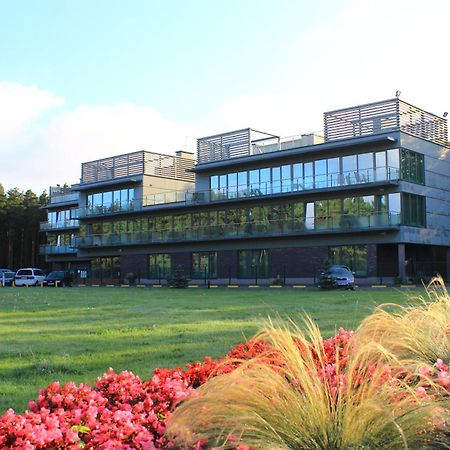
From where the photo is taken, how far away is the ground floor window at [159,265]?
53.0 meters

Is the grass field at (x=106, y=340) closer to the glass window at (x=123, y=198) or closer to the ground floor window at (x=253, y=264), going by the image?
the ground floor window at (x=253, y=264)

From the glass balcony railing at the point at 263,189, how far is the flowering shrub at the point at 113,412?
36.7m

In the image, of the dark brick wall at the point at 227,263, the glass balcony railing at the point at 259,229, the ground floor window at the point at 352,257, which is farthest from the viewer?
the dark brick wall at the point at 227,263

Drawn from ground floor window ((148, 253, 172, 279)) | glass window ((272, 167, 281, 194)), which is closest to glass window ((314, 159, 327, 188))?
glass window ((272, 167, 281, 194))

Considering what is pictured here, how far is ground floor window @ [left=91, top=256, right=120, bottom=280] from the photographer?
2295 inches

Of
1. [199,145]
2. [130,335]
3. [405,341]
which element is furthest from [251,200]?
[405,341]

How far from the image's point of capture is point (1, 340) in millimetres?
10383

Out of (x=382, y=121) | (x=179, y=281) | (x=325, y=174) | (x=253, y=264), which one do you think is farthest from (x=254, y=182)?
(x=179, y=281)

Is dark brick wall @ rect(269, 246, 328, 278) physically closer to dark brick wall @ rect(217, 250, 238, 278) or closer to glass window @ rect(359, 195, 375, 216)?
dark brick wall @ rect(217, 250, 238, 278)

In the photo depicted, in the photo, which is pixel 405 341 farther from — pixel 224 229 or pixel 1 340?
pixel 224 229

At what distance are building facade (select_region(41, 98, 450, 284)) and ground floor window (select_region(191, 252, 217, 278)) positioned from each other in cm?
8

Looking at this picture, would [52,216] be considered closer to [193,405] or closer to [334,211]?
[334,211]

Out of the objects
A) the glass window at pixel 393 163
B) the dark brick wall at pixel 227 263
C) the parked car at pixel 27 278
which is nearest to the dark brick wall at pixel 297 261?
the dark brick wall at pixel 227 263

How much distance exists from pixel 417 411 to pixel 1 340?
8892 millimetres
